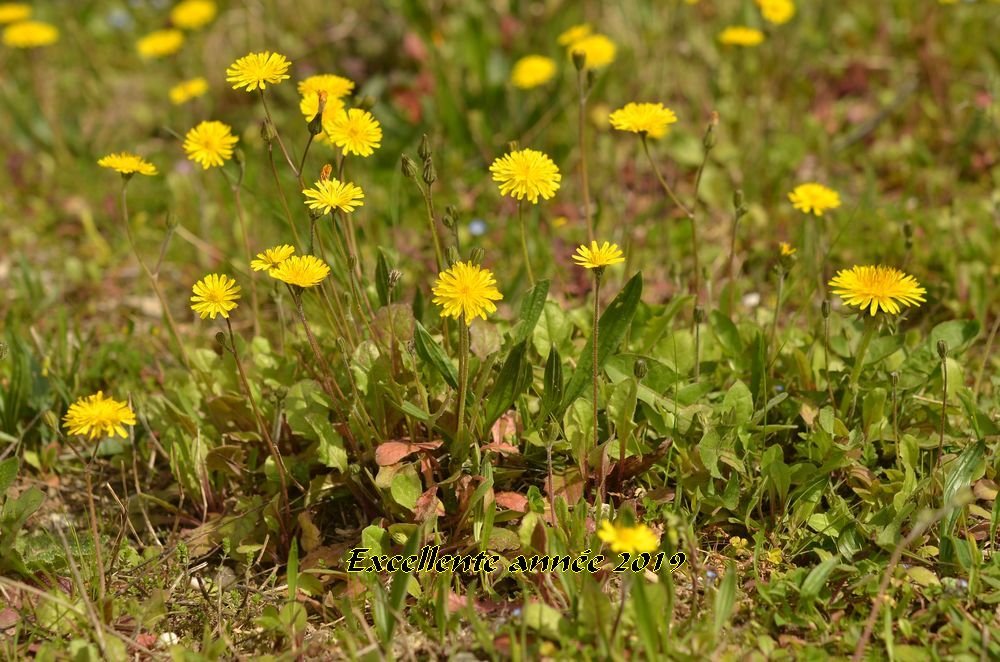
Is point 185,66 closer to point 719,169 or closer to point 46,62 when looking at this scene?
point 46,62

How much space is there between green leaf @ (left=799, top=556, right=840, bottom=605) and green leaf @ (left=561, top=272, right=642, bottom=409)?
23.6 inches

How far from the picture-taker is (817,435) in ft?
6.71

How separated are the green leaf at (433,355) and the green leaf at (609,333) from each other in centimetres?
25

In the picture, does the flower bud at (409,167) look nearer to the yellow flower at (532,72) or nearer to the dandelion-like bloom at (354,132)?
the dandelion-like bloom at (354,132)

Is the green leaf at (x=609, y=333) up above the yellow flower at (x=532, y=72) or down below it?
below

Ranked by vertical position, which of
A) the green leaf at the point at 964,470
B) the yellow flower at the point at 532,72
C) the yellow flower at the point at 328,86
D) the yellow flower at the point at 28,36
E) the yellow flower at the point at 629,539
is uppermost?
the yellow flower at the point at 328,86

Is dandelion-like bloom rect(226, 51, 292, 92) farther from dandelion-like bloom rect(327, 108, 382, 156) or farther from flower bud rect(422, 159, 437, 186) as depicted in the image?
flower bud rect(422, 159, 437, 186)

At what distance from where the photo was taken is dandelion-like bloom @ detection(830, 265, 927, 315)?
6.33 ft

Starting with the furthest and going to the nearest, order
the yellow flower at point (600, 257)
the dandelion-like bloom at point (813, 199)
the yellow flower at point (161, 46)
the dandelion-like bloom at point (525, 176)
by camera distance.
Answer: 1. the yellow flower at point (161, 46)
2. the dandelion-like bloom at point (813, 199)
3. the dandelion-like bloom at point (525, 176)
4. the yellow flower at point (600, 257)

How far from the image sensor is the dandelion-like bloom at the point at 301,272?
1807mm

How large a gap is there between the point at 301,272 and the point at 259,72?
457mm

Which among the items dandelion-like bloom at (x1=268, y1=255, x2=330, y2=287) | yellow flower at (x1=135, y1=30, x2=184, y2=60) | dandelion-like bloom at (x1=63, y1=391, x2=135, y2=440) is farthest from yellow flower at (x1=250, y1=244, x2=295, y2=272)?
yellow flower at (x1=135, y1=30, x2=184, y2=60)

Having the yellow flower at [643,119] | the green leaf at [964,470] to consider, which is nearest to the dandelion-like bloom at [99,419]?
the yellow flower at [643,119]

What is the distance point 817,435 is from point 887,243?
1.15 meters
